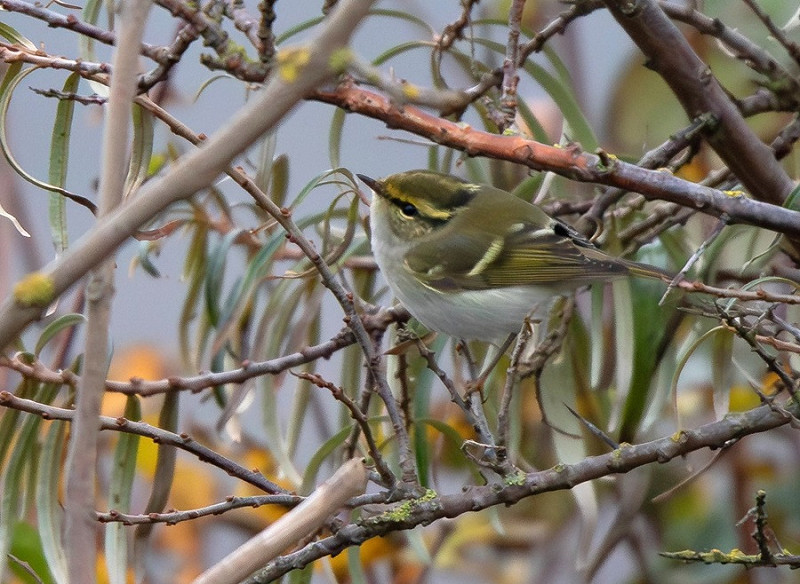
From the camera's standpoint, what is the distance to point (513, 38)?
1376mm

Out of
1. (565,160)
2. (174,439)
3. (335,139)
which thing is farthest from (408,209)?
(174,439)

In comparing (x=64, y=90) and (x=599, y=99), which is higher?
(x=599, y=99)

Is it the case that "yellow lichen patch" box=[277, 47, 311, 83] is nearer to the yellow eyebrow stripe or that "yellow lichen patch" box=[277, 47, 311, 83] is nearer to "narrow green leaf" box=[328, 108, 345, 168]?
"narrow green leaf" box=[328, 108, 345, 168]

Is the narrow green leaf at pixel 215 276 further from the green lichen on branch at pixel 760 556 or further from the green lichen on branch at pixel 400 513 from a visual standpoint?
the green lichen on branch at pixel 760 556

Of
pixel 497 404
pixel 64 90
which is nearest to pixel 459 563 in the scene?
pixel 497 404

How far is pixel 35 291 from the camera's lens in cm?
45

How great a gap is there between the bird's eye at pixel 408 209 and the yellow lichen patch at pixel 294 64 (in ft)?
5.34

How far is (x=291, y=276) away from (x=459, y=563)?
1.27 metres

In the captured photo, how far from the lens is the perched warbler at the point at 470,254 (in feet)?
6.02

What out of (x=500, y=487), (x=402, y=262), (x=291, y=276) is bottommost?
(x=500, y=487)

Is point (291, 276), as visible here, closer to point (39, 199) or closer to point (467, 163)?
point (467, 163)

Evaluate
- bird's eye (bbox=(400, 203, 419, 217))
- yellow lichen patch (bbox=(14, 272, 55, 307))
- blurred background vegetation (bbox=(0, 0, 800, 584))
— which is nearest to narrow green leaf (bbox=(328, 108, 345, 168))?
blurred background vegetation (bbox=(0, 0, 800, 584))

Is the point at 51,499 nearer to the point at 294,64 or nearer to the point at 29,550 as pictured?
the point at 29,550

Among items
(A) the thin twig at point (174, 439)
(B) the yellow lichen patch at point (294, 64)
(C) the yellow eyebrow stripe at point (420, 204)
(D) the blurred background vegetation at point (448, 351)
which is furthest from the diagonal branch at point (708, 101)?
(B) the yellow lichen patch at point (294, 64)
